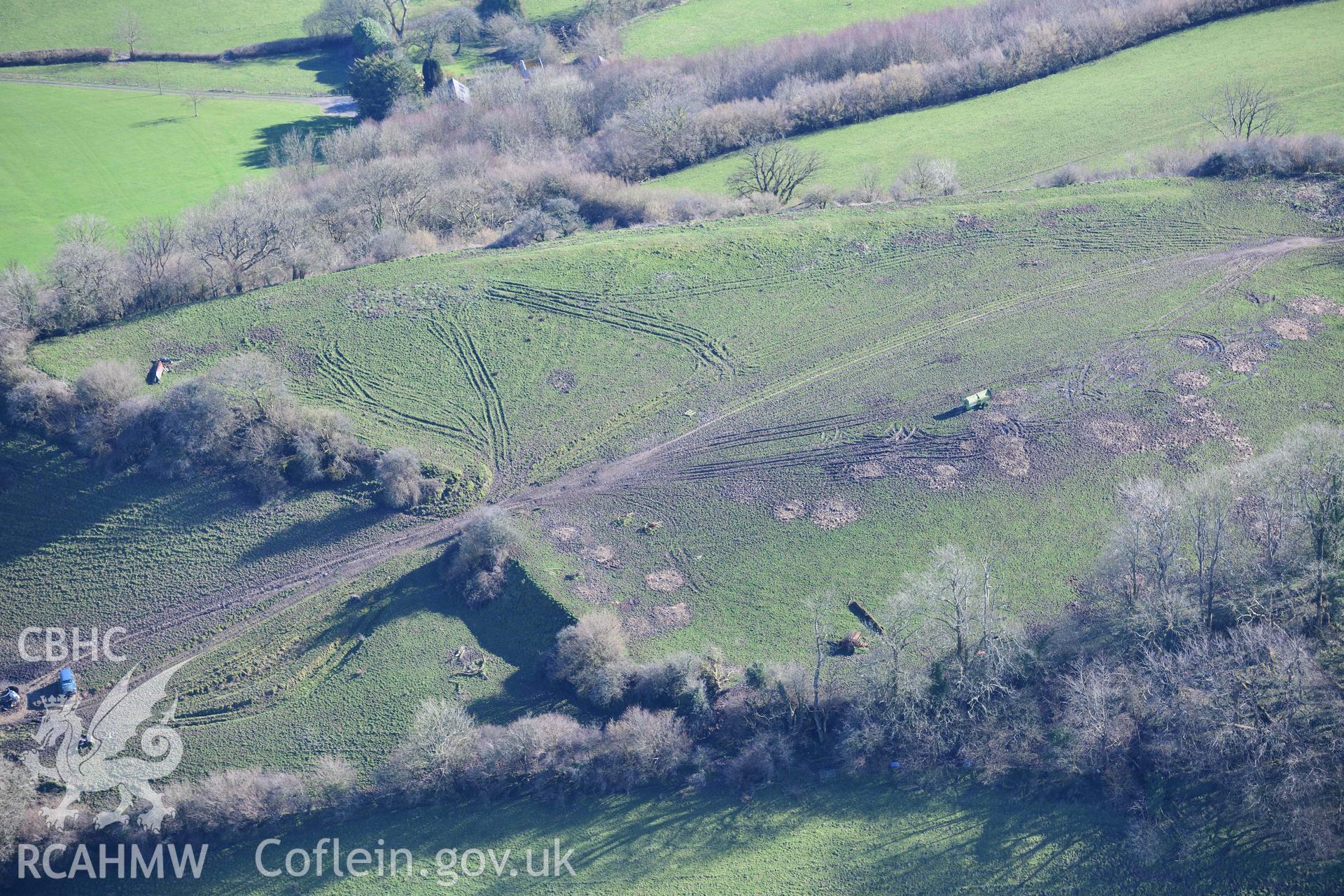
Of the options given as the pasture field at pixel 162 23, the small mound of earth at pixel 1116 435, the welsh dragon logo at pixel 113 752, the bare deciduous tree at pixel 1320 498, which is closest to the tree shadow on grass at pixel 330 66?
the pasture field at pixel 162 23

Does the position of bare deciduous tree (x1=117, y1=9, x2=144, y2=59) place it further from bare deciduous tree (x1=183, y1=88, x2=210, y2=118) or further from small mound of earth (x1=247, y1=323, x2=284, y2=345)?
small mound of earth (x1=247, y1=323, x2=284, y2=345)

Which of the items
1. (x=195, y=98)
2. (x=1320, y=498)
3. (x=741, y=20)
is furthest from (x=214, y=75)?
(x=1320, y=498)

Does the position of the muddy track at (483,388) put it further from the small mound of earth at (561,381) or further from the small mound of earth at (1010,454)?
the small mound of earth at (1010,454)

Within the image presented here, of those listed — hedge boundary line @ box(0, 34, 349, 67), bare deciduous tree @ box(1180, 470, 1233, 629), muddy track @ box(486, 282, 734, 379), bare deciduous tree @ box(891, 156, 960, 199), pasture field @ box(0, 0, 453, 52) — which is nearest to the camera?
bare deciduous tree @ box(1180, 470, 1233, 629)

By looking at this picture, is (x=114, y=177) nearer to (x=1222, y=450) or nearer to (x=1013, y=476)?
(x=1013, y=476)

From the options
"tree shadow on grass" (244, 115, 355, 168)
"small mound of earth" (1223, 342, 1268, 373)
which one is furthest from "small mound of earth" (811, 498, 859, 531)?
"tree shadow on grass" (244, 115, 355, 168)

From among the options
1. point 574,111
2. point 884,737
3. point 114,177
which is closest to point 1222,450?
point 884,737

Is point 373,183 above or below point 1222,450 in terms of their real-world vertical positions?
above
